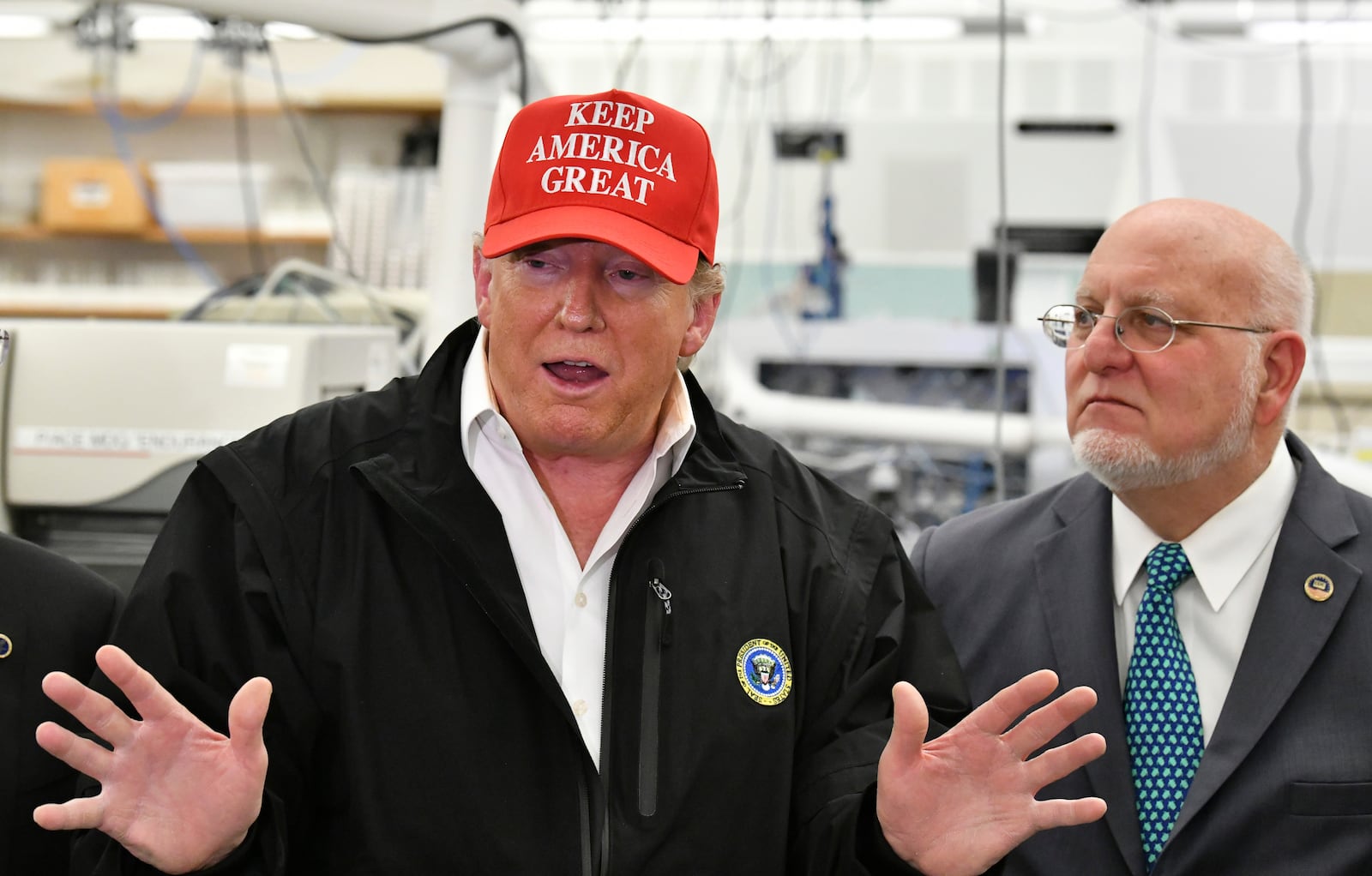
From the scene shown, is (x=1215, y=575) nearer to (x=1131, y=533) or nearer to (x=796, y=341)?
(x=1131, y=533)

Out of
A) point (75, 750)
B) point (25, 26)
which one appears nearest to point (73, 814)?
point (75, 750)

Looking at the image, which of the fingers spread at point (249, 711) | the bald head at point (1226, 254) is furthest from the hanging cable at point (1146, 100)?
the fingers spread at point (249, 711)

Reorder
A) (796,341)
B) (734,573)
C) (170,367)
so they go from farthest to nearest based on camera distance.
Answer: (796,341) < (170,367) < (734,573)

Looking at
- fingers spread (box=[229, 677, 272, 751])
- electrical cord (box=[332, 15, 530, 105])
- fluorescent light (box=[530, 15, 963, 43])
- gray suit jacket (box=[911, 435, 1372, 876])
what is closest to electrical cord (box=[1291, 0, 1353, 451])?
fluorescent light (box=[530, 15, 963, 43])

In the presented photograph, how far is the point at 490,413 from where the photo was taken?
1352mm

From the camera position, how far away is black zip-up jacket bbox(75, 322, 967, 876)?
122 centimetres

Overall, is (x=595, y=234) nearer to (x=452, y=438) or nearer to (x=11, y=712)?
(x=452, y=438)

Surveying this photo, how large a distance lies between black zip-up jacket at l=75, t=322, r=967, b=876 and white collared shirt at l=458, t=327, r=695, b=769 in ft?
0.08

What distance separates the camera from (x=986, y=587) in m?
1.69

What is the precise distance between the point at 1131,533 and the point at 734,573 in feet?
1.94

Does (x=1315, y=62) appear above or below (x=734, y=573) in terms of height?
above

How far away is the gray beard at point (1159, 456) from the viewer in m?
1.56

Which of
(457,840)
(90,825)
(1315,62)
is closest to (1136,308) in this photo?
(457,840)

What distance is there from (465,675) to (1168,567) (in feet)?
2.91
